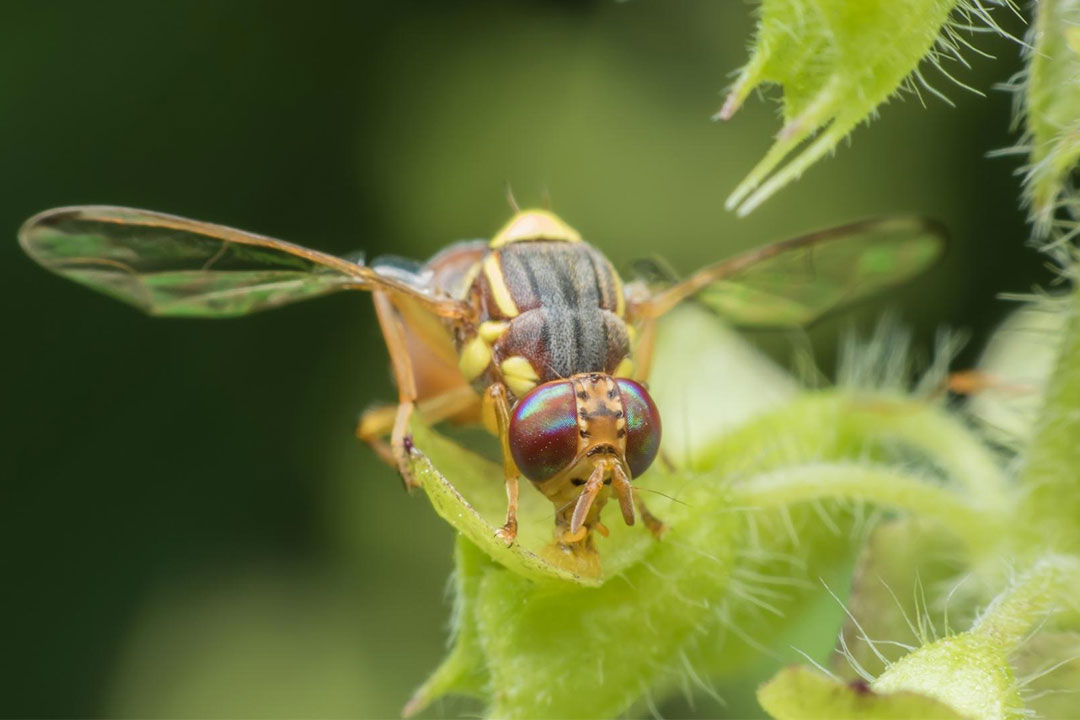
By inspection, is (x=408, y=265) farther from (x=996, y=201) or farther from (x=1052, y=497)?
(x=996, y=201)

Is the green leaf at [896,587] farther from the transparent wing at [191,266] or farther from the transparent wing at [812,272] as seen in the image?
the transparent wing at [191,266]

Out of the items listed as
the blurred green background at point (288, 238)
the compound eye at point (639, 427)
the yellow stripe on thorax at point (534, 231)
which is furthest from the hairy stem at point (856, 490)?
the blurred green background at point (288, 238)

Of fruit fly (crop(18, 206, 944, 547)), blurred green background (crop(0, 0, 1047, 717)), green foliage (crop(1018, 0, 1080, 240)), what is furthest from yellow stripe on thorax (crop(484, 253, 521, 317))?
blurred green background (crop(0, 0, 1047, 717))

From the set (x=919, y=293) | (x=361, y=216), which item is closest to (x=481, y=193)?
(x=361, y=216)

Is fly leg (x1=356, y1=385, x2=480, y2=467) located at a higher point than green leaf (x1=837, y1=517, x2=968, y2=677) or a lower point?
higher

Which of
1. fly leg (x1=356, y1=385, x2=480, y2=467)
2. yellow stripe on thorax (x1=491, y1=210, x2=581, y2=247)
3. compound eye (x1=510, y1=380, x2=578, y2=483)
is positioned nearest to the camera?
compound eye (x1=510, y1=380, x2=578, y2=483)

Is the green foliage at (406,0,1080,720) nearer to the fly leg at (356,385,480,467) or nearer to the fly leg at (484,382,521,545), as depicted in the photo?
the fly leg at (484,382,521,545)
